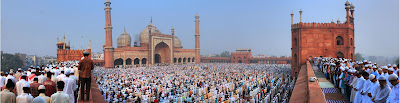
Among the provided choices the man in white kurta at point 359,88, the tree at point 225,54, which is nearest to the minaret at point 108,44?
the man in white kurta at point 359,88

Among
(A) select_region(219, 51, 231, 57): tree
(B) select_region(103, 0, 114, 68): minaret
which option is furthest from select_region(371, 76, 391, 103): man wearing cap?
(A) select_region(219, 51, 231, 57): tree

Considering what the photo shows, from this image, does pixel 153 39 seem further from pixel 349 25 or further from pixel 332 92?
pixel 332 92

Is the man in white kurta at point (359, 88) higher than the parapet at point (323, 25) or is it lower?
lower

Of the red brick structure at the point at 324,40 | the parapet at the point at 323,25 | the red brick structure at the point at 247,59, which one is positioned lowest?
the red brick structure at the point at 247,59

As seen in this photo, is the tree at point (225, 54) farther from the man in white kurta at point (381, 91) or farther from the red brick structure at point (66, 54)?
the man in white kurta at point (381, 91)

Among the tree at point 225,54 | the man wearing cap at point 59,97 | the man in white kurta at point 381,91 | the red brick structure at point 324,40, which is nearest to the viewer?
the man wearing cap at point 59,97

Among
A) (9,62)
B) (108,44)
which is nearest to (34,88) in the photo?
(108,44)

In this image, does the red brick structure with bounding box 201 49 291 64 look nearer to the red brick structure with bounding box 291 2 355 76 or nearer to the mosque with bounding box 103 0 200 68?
the mosque with bounding box 103 0 200 68
